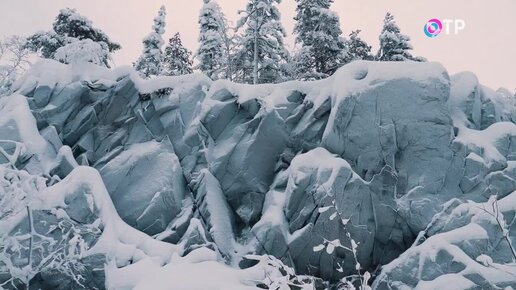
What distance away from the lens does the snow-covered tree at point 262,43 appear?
2523 cm

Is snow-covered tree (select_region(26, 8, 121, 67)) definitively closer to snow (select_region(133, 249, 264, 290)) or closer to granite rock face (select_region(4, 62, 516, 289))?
granite rock face (select_region(4, 62, 516, 289))

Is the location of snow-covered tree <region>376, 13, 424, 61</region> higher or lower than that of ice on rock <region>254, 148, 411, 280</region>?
higher

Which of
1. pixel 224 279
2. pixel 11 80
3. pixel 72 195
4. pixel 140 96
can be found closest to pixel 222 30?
pixel 140 96

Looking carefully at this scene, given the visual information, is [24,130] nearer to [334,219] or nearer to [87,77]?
[87,77]

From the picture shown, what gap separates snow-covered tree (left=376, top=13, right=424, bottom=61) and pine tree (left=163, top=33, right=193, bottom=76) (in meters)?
16.1

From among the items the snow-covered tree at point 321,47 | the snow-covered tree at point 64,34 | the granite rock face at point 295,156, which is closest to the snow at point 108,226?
the granite rock face at point 295,156

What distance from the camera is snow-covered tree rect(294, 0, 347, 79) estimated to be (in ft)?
81.5

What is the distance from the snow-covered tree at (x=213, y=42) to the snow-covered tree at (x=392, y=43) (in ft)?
34.0

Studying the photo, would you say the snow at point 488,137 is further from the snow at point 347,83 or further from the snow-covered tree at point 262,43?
the snow-covered tree at point 262,43

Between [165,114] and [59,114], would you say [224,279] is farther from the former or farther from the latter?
[59,114]

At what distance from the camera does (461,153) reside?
544 inches

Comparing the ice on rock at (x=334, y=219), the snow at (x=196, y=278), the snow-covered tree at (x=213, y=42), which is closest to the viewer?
the snow at (x=196, y=278)

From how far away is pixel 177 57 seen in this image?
33438mm

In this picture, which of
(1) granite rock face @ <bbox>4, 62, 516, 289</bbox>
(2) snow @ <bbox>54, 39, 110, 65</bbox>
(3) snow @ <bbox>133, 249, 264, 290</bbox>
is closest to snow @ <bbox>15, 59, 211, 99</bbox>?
(1) granite rock face @ <bbox>4, 62, 516, 289</bbox>
